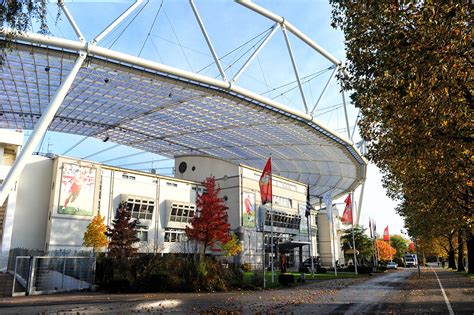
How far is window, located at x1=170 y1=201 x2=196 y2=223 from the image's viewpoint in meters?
51.7

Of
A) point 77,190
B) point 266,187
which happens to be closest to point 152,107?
point 77,190

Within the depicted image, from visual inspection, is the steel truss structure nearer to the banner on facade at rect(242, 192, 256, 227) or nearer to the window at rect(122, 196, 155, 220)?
the banner on facade at rect(242, 192, 256, 227)

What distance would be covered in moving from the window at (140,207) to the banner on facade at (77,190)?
16.1 feet

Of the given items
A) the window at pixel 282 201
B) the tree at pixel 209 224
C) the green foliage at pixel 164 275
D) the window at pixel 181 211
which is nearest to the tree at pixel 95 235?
the tree at pixel 209 224

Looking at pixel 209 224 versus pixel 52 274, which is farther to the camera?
pixel 209 224

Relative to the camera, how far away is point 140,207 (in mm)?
48156

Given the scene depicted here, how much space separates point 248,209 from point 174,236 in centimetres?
1150

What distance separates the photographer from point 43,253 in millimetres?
36438

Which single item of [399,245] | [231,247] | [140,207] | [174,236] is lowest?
[231,247]

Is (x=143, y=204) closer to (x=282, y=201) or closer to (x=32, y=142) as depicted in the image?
(x=32, y=142)

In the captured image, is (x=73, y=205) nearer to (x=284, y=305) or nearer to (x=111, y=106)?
(x=111, y=106)

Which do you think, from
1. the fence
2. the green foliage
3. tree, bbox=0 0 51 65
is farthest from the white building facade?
tree, bbox=0 0 51 65

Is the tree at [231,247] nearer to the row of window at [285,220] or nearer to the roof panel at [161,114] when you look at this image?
the row of window at [285,220]

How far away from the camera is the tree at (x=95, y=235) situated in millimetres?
38875
